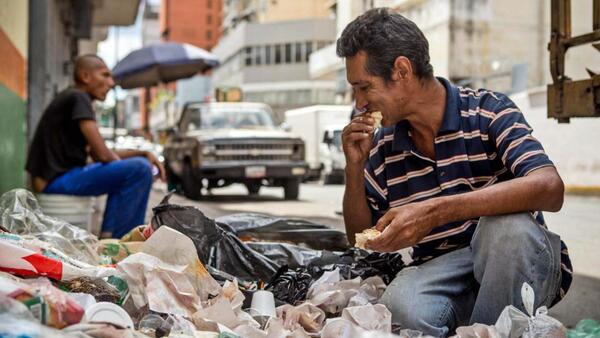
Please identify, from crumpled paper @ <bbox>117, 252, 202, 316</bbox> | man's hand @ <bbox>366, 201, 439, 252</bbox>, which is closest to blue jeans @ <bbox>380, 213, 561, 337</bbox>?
man's hand @ <bbox>366, 201, 439, 252</bbox>

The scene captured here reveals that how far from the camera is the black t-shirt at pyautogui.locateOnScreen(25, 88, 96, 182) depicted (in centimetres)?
582

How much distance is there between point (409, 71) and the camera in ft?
9.82

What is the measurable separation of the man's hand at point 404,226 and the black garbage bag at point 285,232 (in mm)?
1921

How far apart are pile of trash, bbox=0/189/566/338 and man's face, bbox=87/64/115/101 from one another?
7.41 ft

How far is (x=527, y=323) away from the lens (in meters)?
2.65

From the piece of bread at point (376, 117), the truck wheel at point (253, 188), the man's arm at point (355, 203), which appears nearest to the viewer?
the piece of bread at point (376, 117)

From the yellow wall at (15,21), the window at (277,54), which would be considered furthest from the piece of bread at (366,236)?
the window at (277,54)

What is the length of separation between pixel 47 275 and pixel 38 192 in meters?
3.25

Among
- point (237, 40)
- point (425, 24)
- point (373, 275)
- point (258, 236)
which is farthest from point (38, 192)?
point (237, 40)

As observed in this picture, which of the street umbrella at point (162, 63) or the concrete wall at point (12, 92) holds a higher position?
the street umbrella at point (162, 63)

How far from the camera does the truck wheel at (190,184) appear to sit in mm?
14797

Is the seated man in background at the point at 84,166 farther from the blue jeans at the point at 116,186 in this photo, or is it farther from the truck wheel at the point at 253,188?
the truck wheel at the point at 253,188

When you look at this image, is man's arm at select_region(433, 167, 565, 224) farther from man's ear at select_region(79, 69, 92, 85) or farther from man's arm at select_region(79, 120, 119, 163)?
man's ear at select_region(79, 69, 92, 85)

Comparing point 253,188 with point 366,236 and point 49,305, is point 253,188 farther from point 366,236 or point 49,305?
point 49,305
